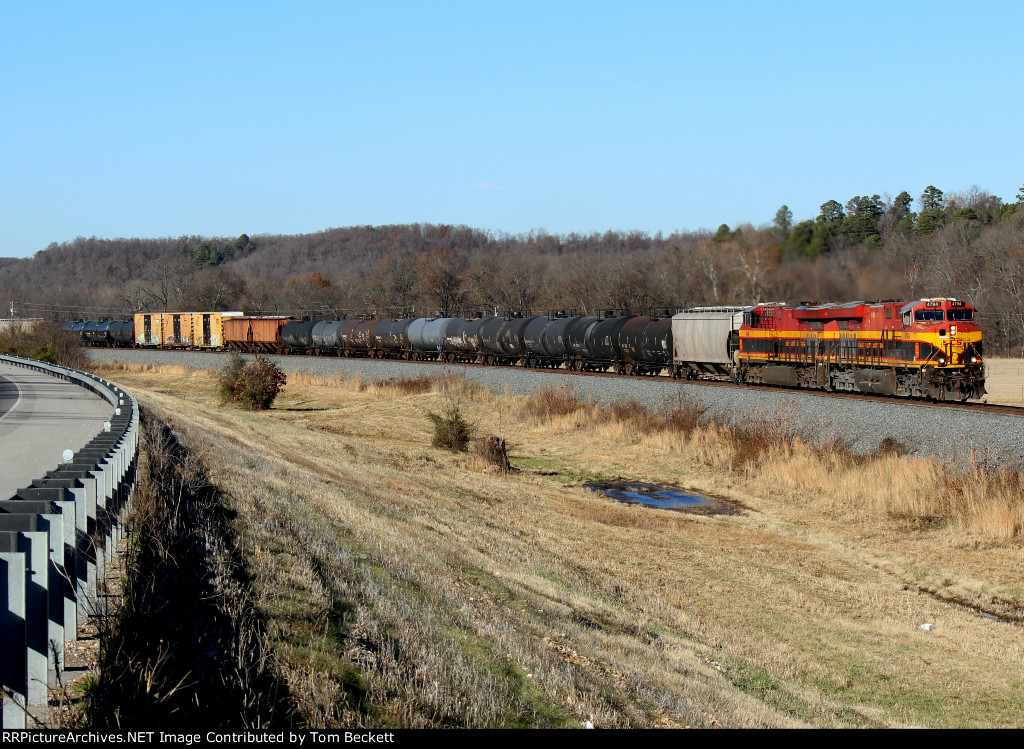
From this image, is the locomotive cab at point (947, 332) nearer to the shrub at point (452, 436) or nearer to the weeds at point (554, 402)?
the weeds at point (554, 402)

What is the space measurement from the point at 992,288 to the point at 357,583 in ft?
234

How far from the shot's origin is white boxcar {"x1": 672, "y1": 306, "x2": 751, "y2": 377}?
126ft

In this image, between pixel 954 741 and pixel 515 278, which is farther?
pixel 515 278

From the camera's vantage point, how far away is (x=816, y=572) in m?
16.1

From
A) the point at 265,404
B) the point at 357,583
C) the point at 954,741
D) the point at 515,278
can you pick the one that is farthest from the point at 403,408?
the point at 515,278

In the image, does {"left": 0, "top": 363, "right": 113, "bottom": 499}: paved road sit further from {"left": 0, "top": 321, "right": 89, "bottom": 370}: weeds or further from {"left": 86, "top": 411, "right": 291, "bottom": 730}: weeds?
{"left": 0, "top": 321, "right": 89, "bottom": 370}: weeds

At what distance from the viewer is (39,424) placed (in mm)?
26062

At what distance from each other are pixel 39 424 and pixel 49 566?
23402 mm

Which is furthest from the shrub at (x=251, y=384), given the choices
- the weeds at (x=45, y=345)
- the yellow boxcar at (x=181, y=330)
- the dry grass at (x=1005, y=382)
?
the yellow boxcar at (x=181, y=330)

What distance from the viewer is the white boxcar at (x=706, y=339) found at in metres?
38.5

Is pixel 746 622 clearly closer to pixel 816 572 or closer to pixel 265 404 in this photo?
pixel 816 572

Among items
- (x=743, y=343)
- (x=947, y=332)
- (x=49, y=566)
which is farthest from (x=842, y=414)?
(x=49, y=566)

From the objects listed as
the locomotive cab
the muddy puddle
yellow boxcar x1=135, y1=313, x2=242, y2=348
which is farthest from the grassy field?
yellow boxcar x1=135, y1=313, x2=242, y2=348

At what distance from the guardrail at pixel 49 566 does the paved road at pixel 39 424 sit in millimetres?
5100
